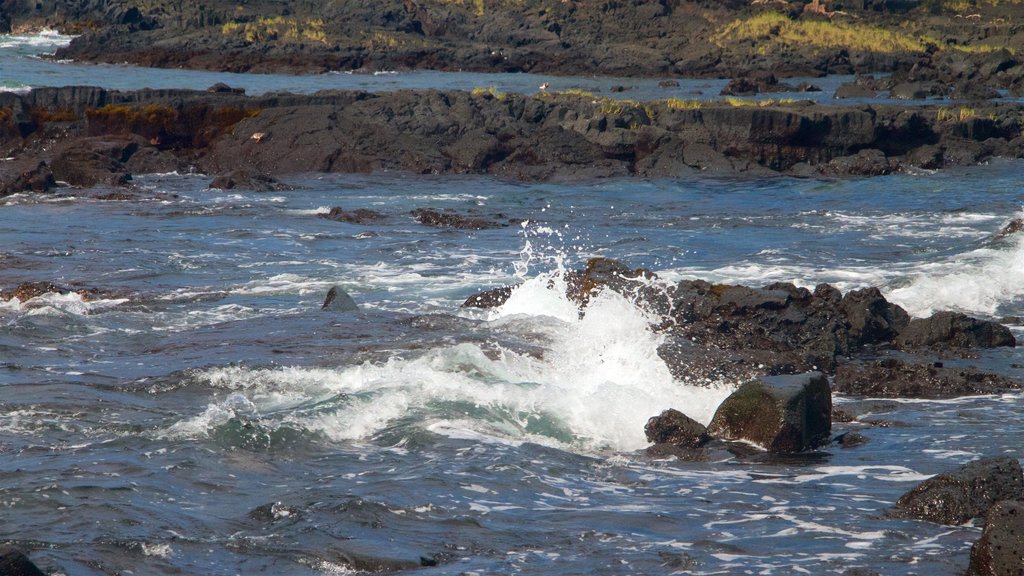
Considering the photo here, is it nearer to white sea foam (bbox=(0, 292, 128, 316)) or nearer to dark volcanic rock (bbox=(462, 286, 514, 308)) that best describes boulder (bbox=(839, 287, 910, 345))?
dark volcanic rock (bbox=(462, 286, 514, 308))

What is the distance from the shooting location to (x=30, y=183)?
2247 centimetres

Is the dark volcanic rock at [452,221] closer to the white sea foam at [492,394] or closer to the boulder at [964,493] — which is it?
the white sea foam at [492,394]

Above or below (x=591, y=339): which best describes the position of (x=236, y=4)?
above

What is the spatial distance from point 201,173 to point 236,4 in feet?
155

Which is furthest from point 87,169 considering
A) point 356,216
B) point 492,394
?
point 492,394

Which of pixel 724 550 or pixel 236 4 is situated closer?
pixel 724 550

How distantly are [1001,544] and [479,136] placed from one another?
2182 cm

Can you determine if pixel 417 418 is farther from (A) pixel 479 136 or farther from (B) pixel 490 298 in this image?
(A) pixel 479 136

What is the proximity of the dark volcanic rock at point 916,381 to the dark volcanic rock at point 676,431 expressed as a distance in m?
2.19

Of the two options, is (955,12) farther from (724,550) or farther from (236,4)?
(724,550)

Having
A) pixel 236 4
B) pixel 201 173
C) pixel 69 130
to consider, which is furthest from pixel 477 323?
pixel 236 4

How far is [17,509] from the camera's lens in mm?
6980

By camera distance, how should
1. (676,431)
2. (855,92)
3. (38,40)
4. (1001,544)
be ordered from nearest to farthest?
(1001,544) → (676,431) → (855,92) → (38,40)

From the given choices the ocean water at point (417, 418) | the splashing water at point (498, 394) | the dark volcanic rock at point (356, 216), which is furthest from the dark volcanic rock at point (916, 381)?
the dark volcanic rock at point (356, 216)
